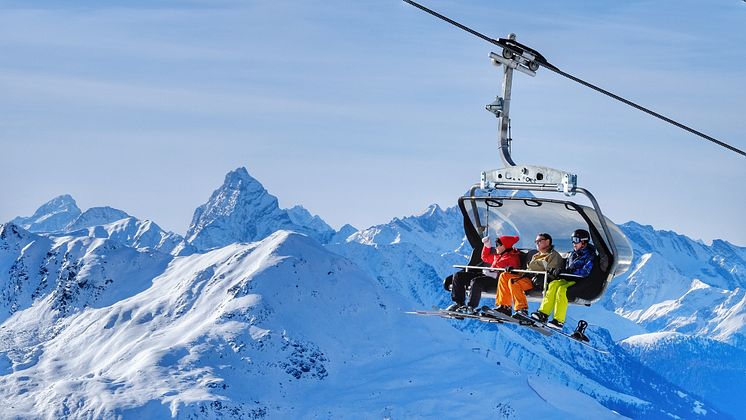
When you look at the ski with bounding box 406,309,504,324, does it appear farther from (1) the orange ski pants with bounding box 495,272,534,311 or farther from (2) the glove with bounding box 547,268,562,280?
(2) the glove with bounding box 547,268,562,280

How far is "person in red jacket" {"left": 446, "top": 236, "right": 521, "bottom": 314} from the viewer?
34.6m

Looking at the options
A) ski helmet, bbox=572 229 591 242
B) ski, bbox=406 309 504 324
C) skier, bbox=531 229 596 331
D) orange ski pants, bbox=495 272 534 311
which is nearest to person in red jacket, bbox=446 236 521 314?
ski, bbox=406 309 504 324

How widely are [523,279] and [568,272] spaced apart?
1235 mm

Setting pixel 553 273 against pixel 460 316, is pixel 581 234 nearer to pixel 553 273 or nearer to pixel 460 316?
pixel 553 273

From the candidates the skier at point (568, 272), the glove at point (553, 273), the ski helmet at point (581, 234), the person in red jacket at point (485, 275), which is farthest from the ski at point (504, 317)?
the ski helmet at point (581, 234)

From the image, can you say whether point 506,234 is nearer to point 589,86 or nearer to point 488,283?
point 488,283

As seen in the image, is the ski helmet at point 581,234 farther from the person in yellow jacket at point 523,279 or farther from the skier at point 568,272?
the person in yellow jacket at point 523,279

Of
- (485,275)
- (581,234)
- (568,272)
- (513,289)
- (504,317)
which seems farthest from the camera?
(485,275)

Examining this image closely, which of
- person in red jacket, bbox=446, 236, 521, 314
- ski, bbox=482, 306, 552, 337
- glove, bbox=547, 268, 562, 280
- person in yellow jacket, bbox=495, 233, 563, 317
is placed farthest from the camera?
person in red jacket, bbox=446, 236, 521, 314

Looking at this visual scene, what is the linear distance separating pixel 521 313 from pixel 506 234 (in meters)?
2.67

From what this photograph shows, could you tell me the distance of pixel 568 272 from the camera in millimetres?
33500

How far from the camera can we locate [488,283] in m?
35.2

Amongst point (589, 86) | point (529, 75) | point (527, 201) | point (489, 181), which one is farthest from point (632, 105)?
point (527, 201)

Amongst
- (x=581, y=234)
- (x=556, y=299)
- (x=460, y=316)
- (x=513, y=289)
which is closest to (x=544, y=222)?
(x=581, y=234)
